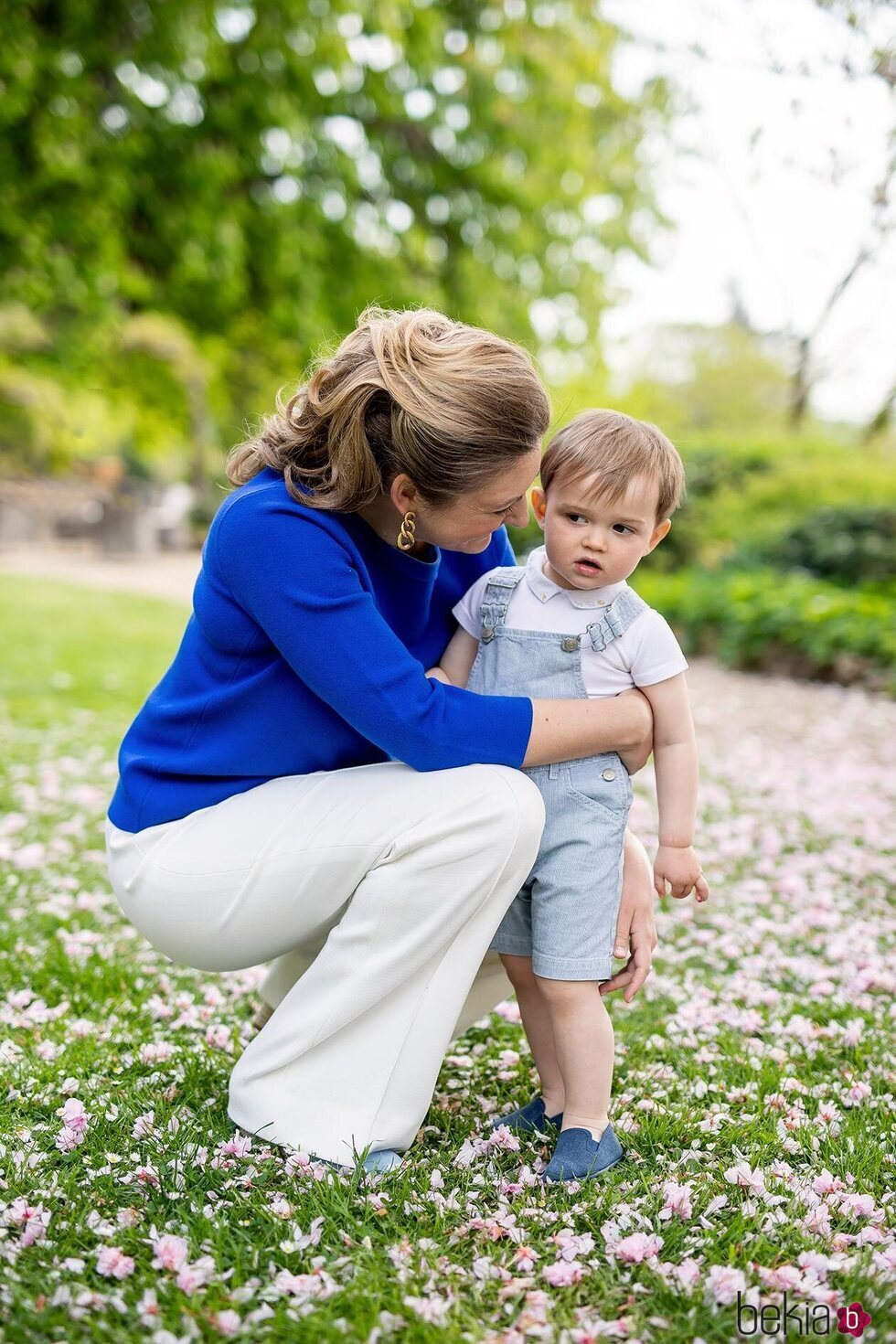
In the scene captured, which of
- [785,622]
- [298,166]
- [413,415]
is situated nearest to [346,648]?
[413,415]

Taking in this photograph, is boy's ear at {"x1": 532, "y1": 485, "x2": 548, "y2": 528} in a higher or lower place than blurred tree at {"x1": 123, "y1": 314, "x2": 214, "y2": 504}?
higher

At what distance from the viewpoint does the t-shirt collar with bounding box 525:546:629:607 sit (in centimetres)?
240

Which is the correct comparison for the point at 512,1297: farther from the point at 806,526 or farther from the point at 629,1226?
the point at 806,526

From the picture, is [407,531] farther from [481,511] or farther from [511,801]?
[511,801]

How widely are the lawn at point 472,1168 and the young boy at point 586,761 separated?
0.68 feet

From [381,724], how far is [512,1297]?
A: 0.97 metres

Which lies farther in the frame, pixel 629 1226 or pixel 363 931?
pixel 363 931

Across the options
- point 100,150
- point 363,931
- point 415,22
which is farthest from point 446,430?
point 415,22

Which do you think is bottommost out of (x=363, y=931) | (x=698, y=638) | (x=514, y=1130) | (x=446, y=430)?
(x=698, y=638)

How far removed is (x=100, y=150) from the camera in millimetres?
9117

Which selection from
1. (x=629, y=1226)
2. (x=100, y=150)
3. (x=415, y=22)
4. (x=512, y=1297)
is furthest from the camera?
(x=415, y=22)

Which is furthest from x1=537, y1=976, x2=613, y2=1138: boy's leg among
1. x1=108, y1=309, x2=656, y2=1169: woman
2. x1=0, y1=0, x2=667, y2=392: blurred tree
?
x1=0, y1=0, x2=667, y2=392: blurred tree

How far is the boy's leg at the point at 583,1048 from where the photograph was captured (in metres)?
2.25

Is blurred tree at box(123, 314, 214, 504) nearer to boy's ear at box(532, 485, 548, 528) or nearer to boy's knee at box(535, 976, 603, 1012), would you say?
boy's ear at box(532, 485, 548, 528)
